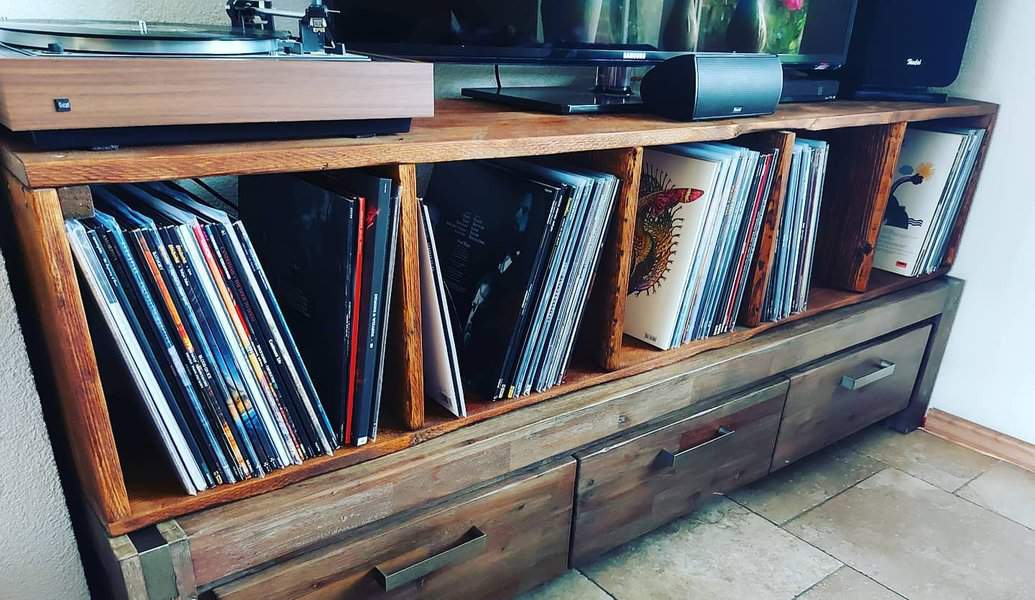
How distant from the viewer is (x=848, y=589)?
46.8 inches

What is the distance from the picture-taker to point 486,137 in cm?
79

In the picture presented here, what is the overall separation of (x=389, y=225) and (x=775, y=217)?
2.21 feet

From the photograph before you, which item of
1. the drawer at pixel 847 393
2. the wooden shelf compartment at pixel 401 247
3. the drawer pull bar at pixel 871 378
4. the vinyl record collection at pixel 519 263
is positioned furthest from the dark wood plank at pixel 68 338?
the drawer pull bar at pixel 871 378

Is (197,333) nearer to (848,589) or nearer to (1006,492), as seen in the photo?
(848,589)

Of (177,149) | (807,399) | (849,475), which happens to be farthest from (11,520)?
(849,475)

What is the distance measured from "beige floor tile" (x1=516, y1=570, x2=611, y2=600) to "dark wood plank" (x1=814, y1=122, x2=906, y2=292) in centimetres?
75

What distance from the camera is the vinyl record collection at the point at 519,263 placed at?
90 cm

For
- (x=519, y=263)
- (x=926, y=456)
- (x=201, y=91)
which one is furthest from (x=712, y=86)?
(x=926, y=456)

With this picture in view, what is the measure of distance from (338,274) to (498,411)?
0.96 feet

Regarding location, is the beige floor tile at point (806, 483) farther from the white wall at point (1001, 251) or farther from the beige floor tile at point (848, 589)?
the white wall at point (1001, 251)

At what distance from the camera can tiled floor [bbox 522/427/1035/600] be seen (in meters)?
1.19

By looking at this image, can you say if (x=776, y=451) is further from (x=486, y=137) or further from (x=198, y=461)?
(x=198, y=461)

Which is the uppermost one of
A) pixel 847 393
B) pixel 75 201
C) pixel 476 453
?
pixel 75 201

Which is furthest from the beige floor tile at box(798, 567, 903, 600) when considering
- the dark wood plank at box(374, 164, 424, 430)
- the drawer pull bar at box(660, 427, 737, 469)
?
the dark wood plank at box(374, 164, 424, 430)
